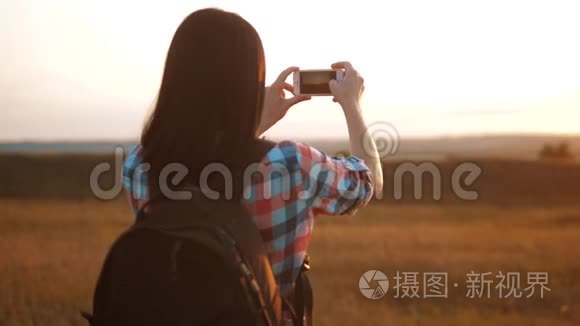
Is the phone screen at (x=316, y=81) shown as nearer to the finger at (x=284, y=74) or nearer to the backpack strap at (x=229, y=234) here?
the finger at (x=284, y=74)

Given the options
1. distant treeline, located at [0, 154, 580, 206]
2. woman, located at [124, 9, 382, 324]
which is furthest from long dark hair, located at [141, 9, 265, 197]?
distant treeline, located at [0, 154, 580, 206]

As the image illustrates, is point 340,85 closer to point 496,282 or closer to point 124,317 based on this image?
point 124,317

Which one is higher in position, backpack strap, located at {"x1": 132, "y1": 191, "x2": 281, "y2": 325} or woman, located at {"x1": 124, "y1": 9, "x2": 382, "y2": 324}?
woman, located at {"x1": 124, "y1": 9, "x2": 382, "y2": 324}

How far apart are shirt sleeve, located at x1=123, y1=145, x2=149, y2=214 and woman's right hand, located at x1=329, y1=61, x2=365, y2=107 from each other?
453 millimetres

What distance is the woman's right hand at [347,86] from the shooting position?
90.4 inches

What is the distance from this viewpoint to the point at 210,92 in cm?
204

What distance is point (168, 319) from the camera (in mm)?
2023

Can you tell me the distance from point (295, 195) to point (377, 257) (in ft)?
17.8

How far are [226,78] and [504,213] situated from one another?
10415 mm

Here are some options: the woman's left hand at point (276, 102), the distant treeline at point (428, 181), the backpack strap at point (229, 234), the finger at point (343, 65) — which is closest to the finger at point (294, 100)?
the woman's left hand at point (276, 102)

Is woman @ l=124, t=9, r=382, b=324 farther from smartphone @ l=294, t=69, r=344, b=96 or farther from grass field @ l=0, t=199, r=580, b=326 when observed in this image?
grass field @ l=0, t=199, r=580, b=326

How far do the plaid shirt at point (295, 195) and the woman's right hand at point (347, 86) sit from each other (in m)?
0.18

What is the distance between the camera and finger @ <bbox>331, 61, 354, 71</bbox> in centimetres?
234

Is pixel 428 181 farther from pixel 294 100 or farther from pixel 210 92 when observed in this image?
pixel 210 92
